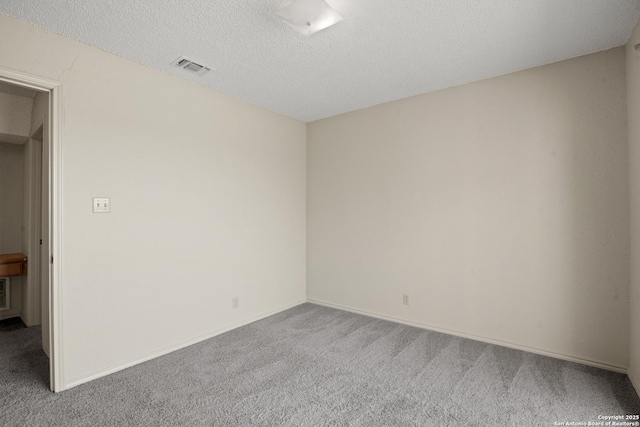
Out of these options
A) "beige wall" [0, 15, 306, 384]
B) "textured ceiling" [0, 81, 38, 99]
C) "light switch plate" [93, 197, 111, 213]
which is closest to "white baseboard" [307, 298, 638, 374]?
"beige wall" [0, 15, 306, 384]

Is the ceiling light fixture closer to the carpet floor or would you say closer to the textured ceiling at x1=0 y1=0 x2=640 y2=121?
the textured ceiling at x1=0 y1=0 x2=640 y2=121

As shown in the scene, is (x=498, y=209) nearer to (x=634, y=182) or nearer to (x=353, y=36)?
(x=634, y=182)

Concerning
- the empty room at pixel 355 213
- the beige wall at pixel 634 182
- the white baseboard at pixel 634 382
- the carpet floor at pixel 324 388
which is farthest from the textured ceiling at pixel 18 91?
the white baseboard at pixel 634 382


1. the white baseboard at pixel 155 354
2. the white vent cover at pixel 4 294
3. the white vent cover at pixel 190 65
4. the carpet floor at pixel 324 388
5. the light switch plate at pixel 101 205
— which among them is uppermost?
the white vent cover at pixel 190 65

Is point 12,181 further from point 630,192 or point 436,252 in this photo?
point 630,192

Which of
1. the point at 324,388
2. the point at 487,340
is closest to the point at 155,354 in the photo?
the point at 324,388

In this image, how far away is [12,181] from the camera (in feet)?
12.7

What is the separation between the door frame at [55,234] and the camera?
7.14 ft

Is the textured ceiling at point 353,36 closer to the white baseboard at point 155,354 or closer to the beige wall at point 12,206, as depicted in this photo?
the white baseboard at point 155,354

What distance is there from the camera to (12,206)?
12.6 feet

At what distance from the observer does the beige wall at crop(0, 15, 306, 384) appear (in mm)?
2273

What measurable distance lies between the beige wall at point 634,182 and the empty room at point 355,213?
29mm

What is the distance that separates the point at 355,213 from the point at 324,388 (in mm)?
2141

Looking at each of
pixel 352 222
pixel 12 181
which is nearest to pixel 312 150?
pixel 352 222
